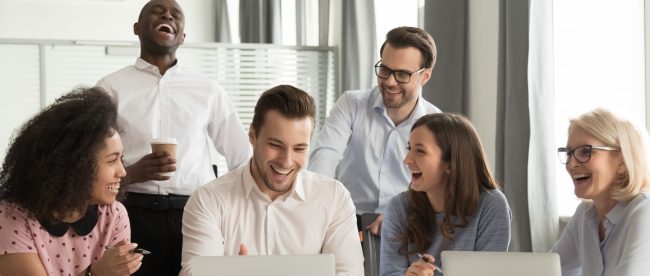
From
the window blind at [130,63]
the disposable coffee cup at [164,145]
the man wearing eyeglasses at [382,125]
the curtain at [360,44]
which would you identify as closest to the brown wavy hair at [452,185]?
the man wearing eyeglasses at [382,125]

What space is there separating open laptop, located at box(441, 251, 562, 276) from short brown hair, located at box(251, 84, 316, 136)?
814 millimetres

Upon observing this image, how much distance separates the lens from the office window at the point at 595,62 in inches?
163

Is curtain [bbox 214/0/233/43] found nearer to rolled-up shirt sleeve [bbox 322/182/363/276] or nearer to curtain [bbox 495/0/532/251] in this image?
curtain [bbox 495/0/532/251]

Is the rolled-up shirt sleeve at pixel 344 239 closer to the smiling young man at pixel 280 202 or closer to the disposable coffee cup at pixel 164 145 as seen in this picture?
the smiling young man at pixel 280 202

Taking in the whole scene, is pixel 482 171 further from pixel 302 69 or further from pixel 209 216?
pixel 302 69

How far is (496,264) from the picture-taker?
2.22 meters

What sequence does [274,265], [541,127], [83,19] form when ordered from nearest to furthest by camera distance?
[274,265] → [541,127] → [83,19]

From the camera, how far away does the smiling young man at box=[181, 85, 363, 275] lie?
2.81 metres

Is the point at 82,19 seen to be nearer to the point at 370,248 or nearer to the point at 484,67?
the point at 484,67

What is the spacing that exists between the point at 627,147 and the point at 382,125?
131cm

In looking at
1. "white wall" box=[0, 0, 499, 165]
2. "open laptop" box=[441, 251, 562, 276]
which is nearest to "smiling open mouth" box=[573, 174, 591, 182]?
"open laptop" box=[441, 251, 562, 276]

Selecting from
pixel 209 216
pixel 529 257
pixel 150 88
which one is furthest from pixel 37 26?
pixel 529 257

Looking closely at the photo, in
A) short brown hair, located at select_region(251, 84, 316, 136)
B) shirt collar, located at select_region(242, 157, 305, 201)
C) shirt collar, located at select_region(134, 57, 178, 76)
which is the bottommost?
shirt collar, located at select_region(242, 157, 305, 201)

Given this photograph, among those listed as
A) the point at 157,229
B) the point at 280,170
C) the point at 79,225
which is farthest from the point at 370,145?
the point at 79,225
